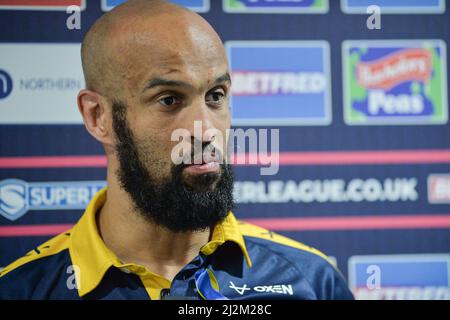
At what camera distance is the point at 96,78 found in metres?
1.38

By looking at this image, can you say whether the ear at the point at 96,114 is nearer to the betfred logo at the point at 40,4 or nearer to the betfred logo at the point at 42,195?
the betfred logo at the point at 42,195

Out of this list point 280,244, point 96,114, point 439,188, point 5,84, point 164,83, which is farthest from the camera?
point 439,188

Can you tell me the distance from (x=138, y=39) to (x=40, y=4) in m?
0.54

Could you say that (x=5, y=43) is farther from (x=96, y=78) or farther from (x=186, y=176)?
(x=186, y=176)

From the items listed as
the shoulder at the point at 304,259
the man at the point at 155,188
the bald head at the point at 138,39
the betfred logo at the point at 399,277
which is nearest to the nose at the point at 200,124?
the man at the point at 155,188

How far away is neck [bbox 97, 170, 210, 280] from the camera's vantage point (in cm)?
136

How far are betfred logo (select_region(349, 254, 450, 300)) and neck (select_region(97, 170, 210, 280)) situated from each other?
604 mm

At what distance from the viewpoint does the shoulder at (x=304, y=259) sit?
1475 mm

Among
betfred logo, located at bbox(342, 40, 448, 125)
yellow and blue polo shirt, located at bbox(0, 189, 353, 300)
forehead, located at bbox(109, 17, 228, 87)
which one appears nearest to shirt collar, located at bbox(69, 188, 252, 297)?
yellow and blue polo shirt, located at bbox(0, 189, 353, 300)

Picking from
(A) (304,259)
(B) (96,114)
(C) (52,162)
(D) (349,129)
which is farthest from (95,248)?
(D) (349,129)

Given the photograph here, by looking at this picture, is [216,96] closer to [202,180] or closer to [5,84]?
[202,180]

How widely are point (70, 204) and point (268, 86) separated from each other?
672mm

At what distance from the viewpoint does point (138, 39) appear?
4.27ft

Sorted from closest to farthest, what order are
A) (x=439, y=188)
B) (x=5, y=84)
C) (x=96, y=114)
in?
1. (x=96, y=114)
2. (x=5, y=84)
3. (x=439, y=188)
